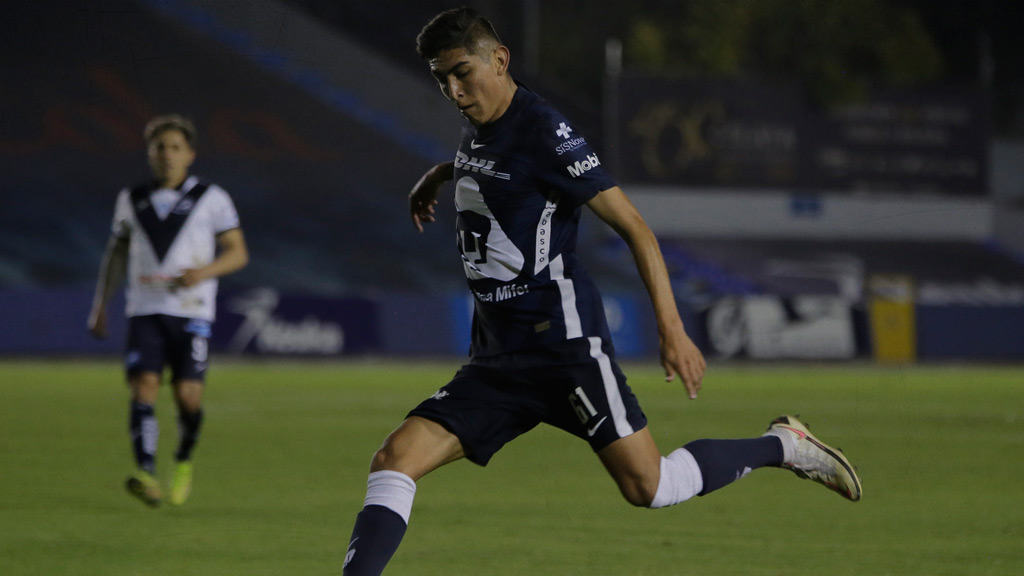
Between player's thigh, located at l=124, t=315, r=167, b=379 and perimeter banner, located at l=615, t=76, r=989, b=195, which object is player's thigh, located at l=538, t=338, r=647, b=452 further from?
perimeter banner, located at l=615, t=76, r=989, b=195

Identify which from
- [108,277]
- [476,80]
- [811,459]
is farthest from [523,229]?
[108,277]

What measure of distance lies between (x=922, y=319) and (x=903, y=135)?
7021 mm

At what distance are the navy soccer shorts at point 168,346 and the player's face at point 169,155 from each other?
0.83 m

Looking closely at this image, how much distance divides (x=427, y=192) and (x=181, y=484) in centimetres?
A: 316

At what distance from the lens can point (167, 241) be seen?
7.91 metres

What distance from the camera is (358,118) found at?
114ft

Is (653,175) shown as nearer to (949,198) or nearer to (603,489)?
(949,198)

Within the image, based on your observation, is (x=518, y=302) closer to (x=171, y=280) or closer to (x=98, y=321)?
(x=171, y=280)

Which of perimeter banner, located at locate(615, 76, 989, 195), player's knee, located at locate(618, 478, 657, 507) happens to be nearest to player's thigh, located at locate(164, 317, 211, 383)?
player's knee, located at locate(618, 478, 657, 507)

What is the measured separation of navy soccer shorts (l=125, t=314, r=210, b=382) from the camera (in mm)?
7699

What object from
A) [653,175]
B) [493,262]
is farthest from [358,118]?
[493,262]

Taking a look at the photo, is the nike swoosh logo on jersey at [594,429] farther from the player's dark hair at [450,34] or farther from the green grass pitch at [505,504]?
the player's dark hair at [450,34]

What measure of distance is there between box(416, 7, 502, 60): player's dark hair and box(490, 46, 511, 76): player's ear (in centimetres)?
6

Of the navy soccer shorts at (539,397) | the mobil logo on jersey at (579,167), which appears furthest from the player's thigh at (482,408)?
the mobil logo on jersey at (579,167)
